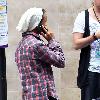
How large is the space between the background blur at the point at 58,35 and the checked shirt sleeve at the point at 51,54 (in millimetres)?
3057

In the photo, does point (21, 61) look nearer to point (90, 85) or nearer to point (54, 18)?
point (90, 85)

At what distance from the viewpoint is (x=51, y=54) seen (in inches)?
230

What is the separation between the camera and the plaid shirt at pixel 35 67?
580 cm

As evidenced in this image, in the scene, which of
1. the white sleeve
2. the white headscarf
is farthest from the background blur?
the white headscarf

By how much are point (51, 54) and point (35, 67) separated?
8.8 inches

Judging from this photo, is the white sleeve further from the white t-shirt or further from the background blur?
the background blur

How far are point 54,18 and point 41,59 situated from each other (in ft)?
11.0

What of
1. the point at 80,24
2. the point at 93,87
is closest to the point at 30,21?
the point at 80,24

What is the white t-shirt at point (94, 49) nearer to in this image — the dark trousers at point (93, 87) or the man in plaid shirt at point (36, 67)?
the dark trousers at point (93, 87)

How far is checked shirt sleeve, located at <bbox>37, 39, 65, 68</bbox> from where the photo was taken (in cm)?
580

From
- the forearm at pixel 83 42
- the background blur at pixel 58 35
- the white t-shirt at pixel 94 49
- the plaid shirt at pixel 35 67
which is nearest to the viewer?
the plaid shirt at pixel 35 67

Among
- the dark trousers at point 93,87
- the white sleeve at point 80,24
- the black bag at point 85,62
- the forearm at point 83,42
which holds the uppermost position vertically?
the white sleeve at point 80,24

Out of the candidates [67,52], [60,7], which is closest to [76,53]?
[67,52]

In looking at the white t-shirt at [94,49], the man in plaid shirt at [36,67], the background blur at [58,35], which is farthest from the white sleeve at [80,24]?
the background blur at [58,35]
